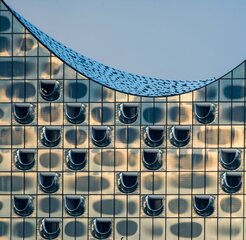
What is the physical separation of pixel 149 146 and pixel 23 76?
8.67m

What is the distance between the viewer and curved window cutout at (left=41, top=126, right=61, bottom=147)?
229 ft

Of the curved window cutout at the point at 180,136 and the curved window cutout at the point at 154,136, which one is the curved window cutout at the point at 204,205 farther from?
the curved window cutout at the point at 154,136

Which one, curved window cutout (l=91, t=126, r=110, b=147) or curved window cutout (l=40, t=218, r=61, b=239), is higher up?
curved window cutout (l=91, t=126, r=110, b=147)

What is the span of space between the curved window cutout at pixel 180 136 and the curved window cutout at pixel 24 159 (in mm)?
8414

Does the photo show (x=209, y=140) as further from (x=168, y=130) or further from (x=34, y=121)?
(x=34, y=121)

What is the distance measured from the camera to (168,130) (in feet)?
230

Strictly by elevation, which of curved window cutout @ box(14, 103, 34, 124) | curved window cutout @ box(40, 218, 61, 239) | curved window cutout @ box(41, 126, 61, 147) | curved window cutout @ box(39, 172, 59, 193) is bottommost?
curved window cutout @ box(40, 218, 61, 239)

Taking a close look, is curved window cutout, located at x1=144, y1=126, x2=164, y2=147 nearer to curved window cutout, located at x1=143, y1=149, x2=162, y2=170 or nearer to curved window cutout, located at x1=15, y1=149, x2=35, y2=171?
curved window cutout, located at x1=143, y1=149, x2=162, y2=170

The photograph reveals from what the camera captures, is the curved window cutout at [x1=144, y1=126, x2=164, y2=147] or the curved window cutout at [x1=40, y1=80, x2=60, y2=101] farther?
the curved window cutout at [x1=40, y1=80, x2=60, y2=101]

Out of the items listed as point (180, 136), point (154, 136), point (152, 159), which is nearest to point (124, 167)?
point (152, 159)

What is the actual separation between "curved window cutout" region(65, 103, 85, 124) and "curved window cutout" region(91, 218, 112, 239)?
6038 millimetres

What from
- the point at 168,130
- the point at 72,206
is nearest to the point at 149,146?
the point at 168,130

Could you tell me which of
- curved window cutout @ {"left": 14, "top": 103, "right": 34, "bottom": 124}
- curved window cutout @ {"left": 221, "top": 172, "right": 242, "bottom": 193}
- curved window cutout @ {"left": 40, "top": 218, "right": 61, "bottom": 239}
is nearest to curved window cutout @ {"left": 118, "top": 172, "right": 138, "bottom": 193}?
curved window cutout @ {"left": 40, "top": 218, "right": 61, "bottom": 239}

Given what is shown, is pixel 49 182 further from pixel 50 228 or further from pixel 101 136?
pixel 101 136
